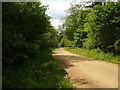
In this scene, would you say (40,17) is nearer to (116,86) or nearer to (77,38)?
(116,86)

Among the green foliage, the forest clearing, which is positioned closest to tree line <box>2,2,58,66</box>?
the forest clearing

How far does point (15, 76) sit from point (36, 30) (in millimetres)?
5410

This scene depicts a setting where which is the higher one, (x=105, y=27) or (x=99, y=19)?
(x=99, y=19)

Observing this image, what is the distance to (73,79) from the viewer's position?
689cm

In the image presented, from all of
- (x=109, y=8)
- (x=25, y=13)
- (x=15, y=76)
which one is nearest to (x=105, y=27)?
(x=109, y=8)

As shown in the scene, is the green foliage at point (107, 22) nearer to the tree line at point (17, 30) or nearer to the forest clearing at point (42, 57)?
the forest clearing at point (42, 57)

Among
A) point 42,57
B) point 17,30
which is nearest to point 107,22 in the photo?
point 42,57

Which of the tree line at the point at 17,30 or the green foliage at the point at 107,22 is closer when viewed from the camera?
the tree line at the point at 17,30

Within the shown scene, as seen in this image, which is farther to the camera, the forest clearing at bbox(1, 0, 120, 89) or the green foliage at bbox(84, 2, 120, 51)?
the green foliage at bbox(84, 2, 120, 51)

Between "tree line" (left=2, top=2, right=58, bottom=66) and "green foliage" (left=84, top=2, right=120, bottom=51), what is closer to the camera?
"tree line" (left=2, top=2, right=58, bottom=66)

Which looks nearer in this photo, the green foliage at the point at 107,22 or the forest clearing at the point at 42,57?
the forest clearing at the point at 42,57

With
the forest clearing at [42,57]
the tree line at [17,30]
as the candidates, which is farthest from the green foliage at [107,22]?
the tree line at [17,30]

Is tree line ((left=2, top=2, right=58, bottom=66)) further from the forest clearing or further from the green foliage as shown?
the green foliage

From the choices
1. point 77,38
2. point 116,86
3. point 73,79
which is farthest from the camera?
point 77,38
